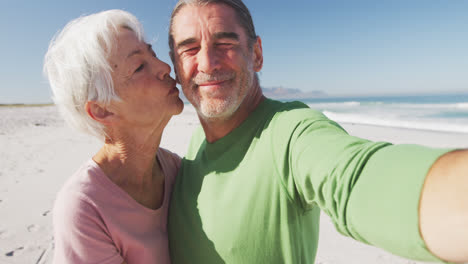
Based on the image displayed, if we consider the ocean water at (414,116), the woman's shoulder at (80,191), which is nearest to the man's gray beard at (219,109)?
the woman's shoulder at (80,191)

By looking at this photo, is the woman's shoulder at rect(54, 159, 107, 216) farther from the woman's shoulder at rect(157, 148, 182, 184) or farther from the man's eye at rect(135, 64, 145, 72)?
the man's eye at rect(135, 64, 145, 72)

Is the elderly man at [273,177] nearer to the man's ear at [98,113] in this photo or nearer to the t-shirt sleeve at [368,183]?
the t-shirt sleeve at [368,183]

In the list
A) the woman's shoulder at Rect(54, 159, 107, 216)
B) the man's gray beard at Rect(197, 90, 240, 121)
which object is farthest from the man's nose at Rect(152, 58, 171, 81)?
the woman's shoulder at Rect(54, 159, 107, 216)

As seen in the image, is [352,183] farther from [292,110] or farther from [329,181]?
[292,110]

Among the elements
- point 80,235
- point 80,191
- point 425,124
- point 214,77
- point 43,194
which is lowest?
point 43,194

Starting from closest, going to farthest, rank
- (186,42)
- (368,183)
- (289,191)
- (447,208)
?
1. (447,208)
2. (368,183)
3. (289,191)
4. (186,42)

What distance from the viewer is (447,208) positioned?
0.64 m

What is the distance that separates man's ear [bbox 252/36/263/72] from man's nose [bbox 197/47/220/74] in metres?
0.41

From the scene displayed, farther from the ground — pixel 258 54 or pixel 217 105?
pixel 258 54

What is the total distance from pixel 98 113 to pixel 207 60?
82 centimetres

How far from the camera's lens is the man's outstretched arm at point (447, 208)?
2.06 ft

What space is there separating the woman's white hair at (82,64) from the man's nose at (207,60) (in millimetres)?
580

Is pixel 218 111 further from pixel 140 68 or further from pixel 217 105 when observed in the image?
pixel 140 68

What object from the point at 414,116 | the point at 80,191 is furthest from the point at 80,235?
the point at 414,116
